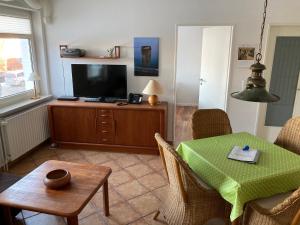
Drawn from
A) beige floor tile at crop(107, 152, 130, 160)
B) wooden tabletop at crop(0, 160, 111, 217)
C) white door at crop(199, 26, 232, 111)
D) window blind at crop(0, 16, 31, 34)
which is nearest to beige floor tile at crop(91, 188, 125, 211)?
wooden tabletop at crop(0, 160, 111, 217)

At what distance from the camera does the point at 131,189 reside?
3.04m

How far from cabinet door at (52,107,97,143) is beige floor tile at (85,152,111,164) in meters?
0.25

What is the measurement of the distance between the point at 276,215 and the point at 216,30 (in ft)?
10.4

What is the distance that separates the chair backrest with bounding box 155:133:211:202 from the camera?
1.92 metres

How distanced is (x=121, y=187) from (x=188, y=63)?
4.35m

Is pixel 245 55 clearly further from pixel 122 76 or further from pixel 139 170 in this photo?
pixel 139 170

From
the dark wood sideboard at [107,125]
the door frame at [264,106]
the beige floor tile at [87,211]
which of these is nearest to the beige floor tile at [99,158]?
→ the dark wood sideboard at [107,125]

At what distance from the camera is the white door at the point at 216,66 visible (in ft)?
12.9

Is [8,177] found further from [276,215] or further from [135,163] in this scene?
[276,215]

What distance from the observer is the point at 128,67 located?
4.09 meters

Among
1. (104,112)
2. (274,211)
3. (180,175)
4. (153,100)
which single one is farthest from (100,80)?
(274,211)

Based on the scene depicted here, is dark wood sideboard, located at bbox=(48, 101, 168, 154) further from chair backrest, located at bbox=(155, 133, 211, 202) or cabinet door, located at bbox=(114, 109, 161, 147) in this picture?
chair backrest, located at bbox=(155, 133, 211, 202)

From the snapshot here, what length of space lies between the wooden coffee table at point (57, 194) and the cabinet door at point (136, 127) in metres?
1.44

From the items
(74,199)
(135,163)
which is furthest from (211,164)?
(135,163)
